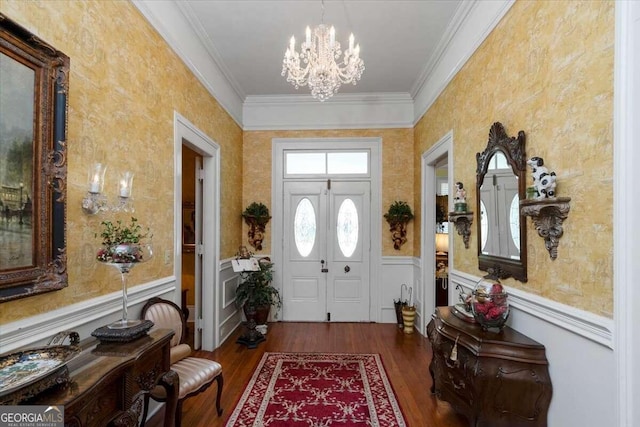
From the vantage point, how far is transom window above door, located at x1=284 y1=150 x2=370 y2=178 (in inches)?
210

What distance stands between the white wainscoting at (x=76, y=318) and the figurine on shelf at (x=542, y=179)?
2668mm

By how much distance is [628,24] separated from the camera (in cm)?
141

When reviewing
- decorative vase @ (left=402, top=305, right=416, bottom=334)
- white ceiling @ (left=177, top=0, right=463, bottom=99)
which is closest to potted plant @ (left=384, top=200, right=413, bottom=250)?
decorative vase @ (left=402, top=305, right=416, bottom=334)

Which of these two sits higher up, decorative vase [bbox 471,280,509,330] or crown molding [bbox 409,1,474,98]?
crown molding [bbox 409,1,474,98]

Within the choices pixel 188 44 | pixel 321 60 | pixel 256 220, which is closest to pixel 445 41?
pixel 321 60

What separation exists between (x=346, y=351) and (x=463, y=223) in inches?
80.7

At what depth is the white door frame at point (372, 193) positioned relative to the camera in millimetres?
5207

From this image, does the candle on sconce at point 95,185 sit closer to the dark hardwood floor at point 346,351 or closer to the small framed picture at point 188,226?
the dark hardwood floor at point 346,351

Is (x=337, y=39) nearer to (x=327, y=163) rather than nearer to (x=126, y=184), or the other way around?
(x=327, y=163)

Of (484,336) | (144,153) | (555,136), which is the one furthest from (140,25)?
(484,336)

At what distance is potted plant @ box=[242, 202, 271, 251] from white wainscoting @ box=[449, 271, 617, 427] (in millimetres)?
3790

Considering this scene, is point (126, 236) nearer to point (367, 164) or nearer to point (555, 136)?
point (555, 136)

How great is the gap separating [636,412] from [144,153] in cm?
318

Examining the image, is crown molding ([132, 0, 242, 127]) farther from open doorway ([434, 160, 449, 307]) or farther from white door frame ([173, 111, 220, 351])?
open doorway ([434, 160, 449, 307])
